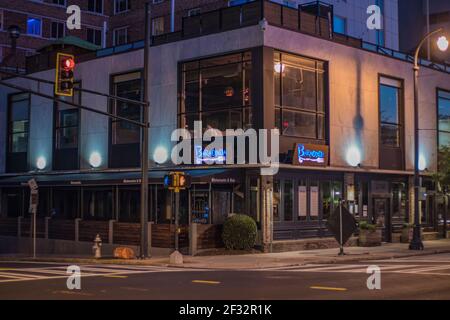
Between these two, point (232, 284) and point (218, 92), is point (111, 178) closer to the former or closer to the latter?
point (218, 92)

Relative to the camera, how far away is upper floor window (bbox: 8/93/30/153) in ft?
127

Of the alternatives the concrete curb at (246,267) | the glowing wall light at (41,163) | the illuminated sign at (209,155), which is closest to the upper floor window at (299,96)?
the illuminated sign at (209,155)

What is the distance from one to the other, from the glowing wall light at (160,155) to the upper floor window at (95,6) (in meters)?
35.5

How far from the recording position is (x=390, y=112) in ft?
110

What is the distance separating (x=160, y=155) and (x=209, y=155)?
3247 millimetres

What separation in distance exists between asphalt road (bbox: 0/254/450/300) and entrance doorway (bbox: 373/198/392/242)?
39.2ft

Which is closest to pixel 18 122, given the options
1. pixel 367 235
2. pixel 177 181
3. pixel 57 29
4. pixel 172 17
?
pixel 172 17

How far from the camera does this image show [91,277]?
17000 mm

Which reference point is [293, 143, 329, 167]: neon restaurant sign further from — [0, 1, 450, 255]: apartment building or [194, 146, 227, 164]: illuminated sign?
[194, 146, 227, 164]: illuminated sign

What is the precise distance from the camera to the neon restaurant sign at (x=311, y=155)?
27263 mm

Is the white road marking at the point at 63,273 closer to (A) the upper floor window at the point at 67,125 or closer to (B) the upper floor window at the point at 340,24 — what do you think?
(A) the upper floor window at the point at 67,125

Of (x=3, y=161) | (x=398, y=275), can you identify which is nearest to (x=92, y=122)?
(x=3, y=161)

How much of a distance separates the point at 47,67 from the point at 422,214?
23330 millimetres
